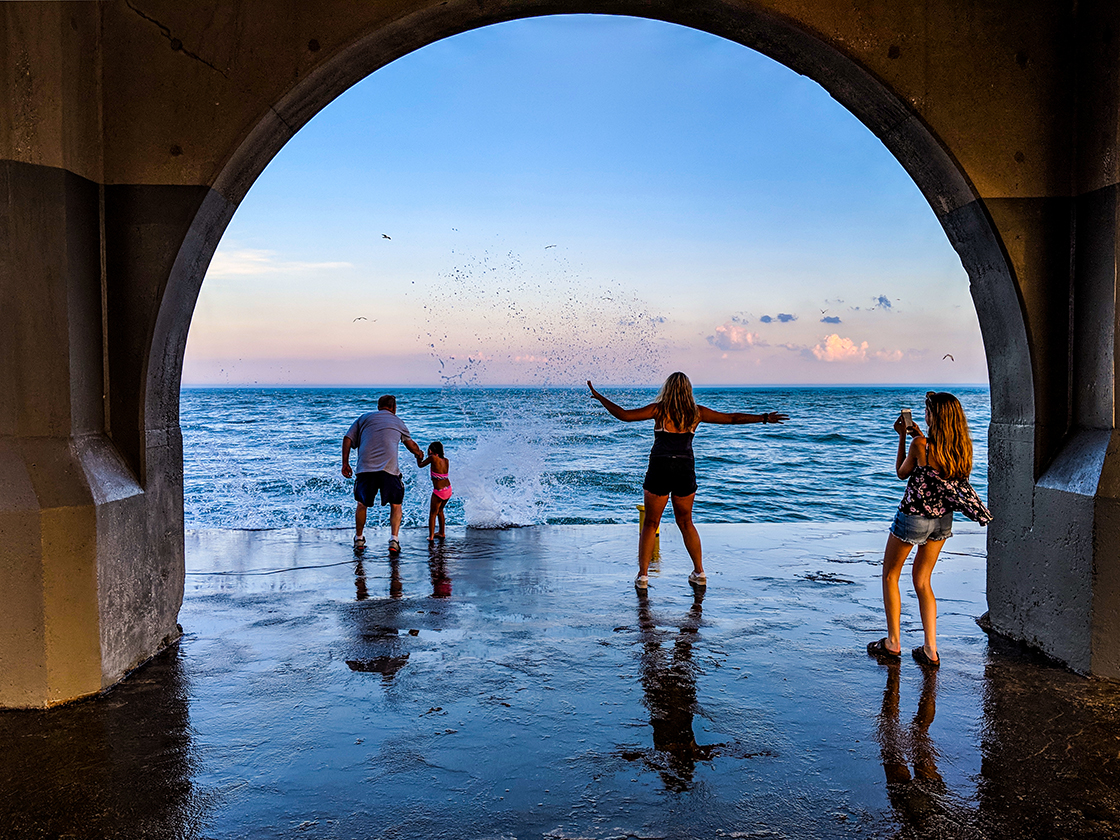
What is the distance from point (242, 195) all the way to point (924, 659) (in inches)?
217

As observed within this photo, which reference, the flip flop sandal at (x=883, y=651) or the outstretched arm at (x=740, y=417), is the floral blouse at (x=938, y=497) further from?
the outstretched arm at (x=740, y=417)

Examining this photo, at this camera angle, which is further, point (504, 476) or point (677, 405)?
point (504, 476)

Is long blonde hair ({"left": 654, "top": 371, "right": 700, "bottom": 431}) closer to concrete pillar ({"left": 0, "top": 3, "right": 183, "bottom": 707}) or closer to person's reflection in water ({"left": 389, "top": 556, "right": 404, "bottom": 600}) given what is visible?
person's reflection in water ({"left": 389, "top": 556, "right": 404, "bottom": 600})

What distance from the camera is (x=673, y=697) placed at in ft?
13.6

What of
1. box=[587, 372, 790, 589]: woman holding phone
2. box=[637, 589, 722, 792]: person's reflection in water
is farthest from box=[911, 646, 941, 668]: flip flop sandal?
box=[587, 372, 790, 589]: woman holding phone

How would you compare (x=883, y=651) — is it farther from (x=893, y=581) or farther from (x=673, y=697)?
(x=673, y=697)

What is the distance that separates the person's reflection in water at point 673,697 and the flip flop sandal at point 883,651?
112cm

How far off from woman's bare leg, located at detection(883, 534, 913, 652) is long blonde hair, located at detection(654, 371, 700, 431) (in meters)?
2.22

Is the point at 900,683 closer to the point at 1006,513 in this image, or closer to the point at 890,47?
the point at 1006,513

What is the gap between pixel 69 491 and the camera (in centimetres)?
423

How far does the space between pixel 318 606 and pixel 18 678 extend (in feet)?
7.18

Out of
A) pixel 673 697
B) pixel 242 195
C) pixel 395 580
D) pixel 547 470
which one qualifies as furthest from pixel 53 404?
pixel 547 470

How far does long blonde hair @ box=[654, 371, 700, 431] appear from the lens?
261 inches

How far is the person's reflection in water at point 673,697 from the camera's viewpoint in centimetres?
336
